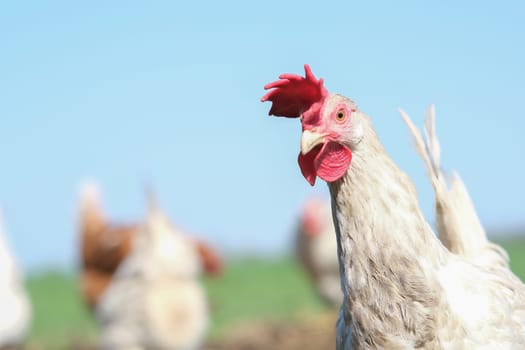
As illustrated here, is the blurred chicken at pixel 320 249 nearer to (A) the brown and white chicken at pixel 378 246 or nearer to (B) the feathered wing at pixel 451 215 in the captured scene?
(B) the feathered wing at pixel 451 215

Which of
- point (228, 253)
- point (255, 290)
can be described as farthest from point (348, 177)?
point (228, 253)

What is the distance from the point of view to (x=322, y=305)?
1227 cm

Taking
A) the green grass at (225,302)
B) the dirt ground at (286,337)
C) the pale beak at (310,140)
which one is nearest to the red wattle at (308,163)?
the pale beak at (310,140)

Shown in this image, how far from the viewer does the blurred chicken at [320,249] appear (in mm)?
10930

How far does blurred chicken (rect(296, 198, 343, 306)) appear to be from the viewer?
10.9m

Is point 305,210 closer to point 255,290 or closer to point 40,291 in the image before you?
point 255,290

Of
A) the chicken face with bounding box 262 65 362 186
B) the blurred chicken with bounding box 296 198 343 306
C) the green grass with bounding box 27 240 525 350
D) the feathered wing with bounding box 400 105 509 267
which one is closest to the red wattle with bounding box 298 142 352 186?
the chicken face with bounding box 262 65 362 186

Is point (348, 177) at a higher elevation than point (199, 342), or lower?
higher

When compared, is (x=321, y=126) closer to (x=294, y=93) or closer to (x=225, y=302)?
(x=294, y=93)

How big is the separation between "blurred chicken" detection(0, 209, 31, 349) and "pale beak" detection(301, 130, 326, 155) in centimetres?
734

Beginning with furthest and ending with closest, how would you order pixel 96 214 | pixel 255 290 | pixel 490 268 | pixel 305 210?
1. pixel 255 290
2. pixel 305 210
3. pixel 96 214
4. pixel 490 268

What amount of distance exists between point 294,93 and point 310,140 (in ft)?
0.87

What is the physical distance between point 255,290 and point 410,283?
11440mm

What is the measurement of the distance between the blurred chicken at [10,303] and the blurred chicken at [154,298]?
1.65 metres
